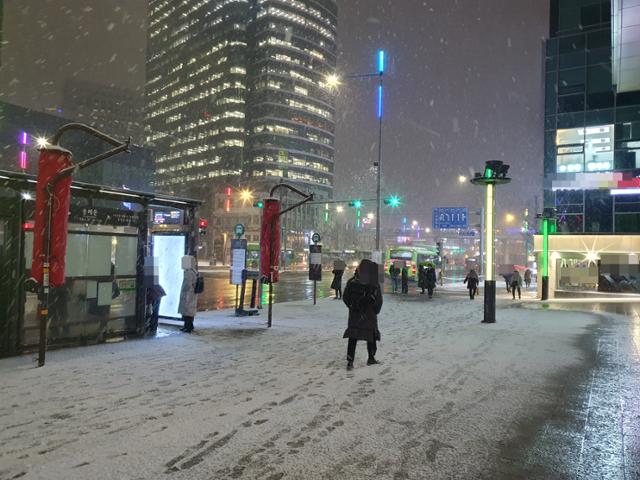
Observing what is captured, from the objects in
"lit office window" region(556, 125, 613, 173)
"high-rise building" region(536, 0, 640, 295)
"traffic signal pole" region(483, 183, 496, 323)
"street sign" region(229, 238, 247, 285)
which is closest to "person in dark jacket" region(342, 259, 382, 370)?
"street sign" region(229, 238, 247, 285)

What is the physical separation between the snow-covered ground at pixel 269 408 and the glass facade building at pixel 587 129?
824 inches

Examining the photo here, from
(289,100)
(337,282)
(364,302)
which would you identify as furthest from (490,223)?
(289,100)

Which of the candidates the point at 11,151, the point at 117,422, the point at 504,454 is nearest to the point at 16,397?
the point at 117,422

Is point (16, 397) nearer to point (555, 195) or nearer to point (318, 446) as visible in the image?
Answer: point (318, 446)

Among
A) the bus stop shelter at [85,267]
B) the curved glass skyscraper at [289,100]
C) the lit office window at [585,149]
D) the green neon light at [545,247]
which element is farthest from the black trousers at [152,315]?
the curved glass skyscraper at [289,100]

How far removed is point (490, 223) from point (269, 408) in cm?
1165

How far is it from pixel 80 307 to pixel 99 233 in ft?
4.93

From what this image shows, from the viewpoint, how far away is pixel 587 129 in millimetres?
28672

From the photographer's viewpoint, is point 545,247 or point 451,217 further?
point 451,217

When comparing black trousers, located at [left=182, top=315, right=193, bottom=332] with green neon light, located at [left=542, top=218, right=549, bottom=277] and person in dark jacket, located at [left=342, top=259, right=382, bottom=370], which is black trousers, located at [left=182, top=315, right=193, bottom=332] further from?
green neon light, located at [left=542, top=218, right=549, bottom=277]

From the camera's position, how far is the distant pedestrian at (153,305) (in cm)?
1080

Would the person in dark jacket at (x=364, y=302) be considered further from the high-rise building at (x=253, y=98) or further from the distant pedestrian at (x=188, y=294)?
the high-rise building at (x=253, y=98)

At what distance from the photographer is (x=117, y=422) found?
5266 mm

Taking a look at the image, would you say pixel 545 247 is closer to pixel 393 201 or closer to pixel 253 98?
pixel 393 201
